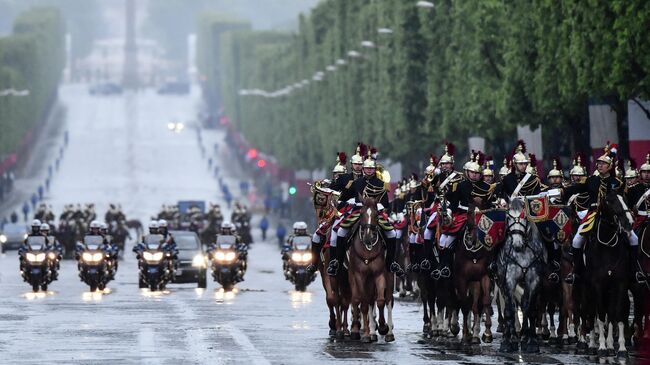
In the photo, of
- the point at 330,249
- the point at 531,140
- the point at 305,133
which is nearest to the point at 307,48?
the point at 305,133

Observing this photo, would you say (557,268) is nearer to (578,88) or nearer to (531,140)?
(578,88)

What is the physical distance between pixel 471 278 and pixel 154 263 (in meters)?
25.9

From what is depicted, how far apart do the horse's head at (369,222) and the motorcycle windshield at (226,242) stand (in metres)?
28.0

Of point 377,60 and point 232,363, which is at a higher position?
point 377,60

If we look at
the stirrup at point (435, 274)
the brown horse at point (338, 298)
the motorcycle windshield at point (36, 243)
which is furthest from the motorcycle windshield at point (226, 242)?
the stirrup at point (435, 274)

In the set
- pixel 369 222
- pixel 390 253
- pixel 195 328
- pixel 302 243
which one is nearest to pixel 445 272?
pixel 390 253

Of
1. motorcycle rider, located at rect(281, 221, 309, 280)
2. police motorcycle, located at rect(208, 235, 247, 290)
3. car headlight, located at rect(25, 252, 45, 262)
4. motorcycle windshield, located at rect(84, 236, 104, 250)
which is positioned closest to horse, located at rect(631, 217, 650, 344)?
police motorcycle, located at rect(208, 235, 247, 290)

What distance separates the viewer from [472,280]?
32781mm

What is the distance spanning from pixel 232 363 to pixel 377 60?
76.1 metres

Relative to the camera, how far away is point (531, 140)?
69.9 meters

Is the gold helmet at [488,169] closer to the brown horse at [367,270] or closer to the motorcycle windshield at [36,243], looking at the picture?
the brown horse at [367,270]

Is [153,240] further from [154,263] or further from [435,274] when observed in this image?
[435,274]

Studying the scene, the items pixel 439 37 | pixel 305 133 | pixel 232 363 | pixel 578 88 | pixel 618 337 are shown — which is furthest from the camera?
pixel 305 133

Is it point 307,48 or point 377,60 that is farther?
point 307,48
